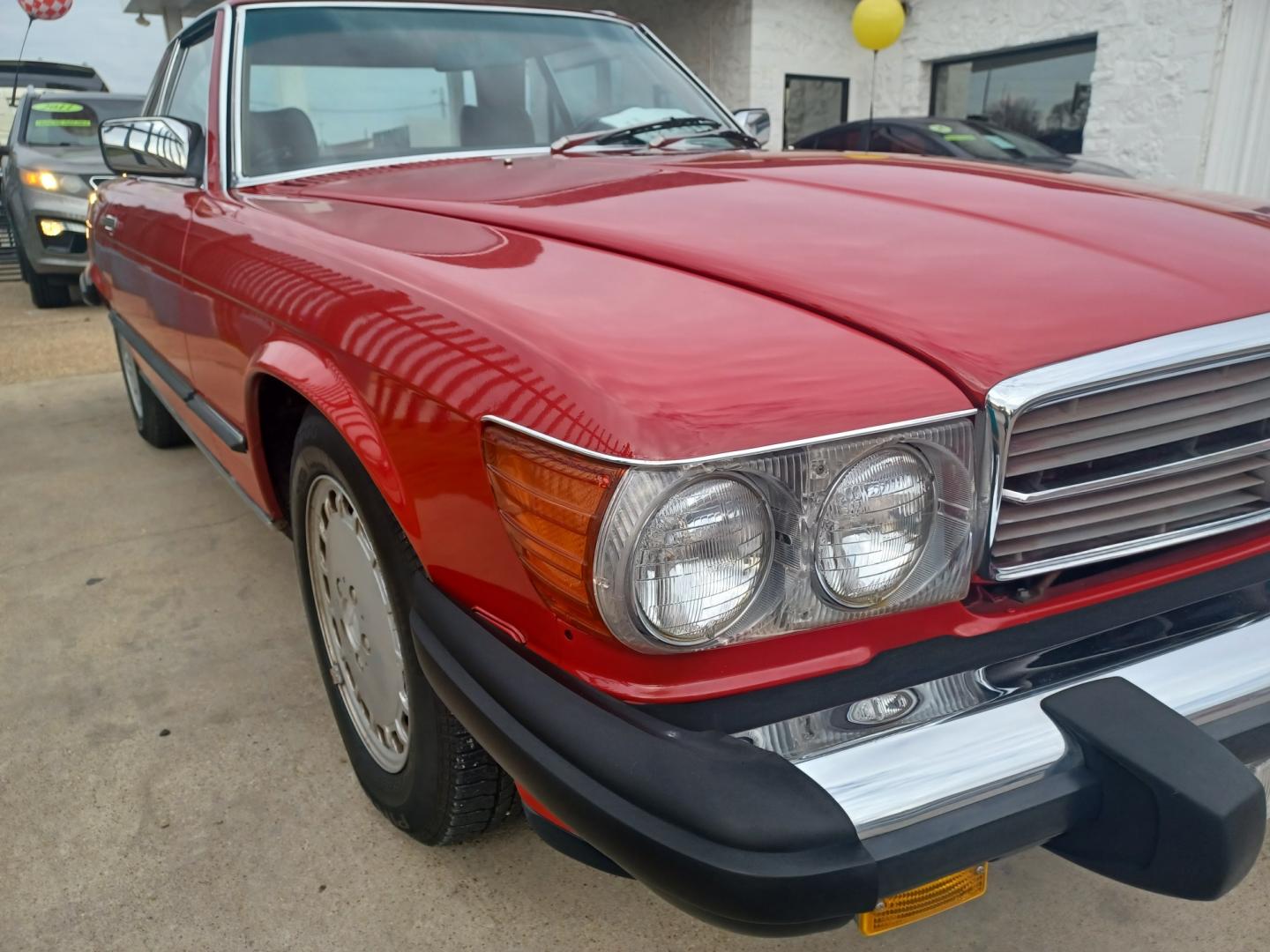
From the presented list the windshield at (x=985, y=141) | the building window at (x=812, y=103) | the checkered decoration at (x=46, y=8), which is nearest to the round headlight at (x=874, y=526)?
the windshield at (x=985, y=141)

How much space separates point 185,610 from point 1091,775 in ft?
8.06

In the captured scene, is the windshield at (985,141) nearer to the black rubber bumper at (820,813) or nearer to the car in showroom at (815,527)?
the car in showroom at (815,527)

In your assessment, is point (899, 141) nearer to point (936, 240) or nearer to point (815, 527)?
point (936, 240)

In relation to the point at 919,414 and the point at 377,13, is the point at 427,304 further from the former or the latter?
the point at 377,13

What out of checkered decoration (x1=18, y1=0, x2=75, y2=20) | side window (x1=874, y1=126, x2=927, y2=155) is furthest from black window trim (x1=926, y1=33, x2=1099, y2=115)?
checkered decoration (x1=18, y1=0, x2=75, y2=20)

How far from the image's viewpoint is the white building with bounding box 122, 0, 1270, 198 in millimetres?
9328

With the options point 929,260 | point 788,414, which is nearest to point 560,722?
point 788,414

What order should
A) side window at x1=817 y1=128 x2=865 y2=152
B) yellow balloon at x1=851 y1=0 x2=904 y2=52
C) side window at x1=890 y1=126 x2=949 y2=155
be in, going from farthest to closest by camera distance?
yellow balloon at x1=851 y1=0 x2=904 y2=52, side window at x1=817 y1=128 x2=865 y2=152, side window at x1=890 y1=126 x2=949 y2=155

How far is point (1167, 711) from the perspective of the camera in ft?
3.48

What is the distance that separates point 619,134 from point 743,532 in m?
1.74

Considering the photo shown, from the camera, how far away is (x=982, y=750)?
104 centimetres

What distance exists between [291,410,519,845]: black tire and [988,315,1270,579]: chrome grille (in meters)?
0.83

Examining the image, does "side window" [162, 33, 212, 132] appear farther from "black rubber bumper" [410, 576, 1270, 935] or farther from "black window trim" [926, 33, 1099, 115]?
"black window trim" [926, 33, 1099, 115]

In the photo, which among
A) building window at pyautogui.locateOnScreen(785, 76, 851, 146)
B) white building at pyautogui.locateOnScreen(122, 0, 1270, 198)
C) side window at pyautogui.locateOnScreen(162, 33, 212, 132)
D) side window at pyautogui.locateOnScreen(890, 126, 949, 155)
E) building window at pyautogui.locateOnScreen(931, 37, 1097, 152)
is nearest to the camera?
side window at pyautogui.locateOnScreen(162, 33, 212, 132)
